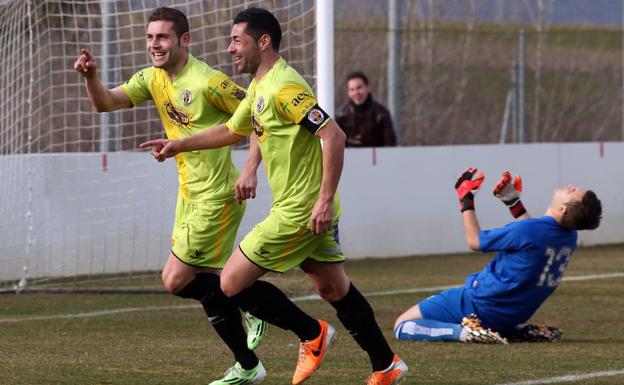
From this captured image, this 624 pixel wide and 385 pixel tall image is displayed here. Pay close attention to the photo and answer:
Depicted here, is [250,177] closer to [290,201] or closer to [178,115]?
[290,201]

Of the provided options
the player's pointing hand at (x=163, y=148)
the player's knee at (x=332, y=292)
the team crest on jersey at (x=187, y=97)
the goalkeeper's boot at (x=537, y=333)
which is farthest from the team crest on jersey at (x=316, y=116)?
the goalkeeper's boot at (x=537, y=333)

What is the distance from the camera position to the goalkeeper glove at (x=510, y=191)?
29.5ft

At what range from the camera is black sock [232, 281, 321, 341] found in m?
7.21

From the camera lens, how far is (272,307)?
7.21 metres

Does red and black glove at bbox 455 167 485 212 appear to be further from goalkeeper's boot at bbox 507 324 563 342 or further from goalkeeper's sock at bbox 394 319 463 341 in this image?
goalkeeper's boot at bbox 507 324 563 342

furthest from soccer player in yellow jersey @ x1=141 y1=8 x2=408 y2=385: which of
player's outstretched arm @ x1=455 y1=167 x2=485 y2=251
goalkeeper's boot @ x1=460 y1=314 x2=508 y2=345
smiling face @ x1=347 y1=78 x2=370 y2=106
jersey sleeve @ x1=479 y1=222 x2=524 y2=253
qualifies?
smiling face @ x1=347 y1=78 x2=370 y2=106

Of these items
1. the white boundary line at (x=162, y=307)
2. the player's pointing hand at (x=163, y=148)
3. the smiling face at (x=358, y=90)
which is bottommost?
the white boundary line at (x=162, y=307)

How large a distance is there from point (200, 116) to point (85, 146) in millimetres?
6074

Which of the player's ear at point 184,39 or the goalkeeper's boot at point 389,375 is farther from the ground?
the player's ear at point 184,39

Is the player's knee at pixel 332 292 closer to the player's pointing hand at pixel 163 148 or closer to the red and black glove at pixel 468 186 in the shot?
the player's pointing hand at pixel 163 148

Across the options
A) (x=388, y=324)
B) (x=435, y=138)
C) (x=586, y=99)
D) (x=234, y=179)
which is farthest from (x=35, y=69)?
(x=586, y=99)

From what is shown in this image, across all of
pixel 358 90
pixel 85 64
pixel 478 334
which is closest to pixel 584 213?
pixel 478 334

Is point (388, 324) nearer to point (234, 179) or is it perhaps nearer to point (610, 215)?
point (234, 179)

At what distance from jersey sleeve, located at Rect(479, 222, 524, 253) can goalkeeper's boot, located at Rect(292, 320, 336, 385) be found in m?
1.92
